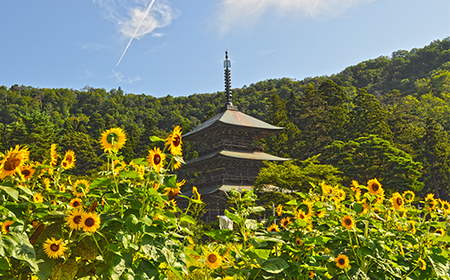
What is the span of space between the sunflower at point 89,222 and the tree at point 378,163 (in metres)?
23.7

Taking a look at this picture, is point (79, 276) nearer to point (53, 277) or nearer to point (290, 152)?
point (53, 277)

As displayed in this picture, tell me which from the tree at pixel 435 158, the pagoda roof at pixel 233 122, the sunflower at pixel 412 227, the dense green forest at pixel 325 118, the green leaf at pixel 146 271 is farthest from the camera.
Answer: the tree at pixel 435 158

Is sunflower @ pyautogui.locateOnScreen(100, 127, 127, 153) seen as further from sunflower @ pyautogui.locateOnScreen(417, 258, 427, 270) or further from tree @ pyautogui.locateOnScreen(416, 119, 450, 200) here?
tree @ pyautogui.locateOnScreen(416, 119, 450, 200)

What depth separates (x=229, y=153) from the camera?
19.6 meters

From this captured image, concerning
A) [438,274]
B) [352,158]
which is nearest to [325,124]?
[352,158]

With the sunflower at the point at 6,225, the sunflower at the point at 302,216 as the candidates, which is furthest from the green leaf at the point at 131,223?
the sunflower at the point at 302,216

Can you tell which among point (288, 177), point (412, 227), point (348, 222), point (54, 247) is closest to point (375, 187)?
point (348, 222)

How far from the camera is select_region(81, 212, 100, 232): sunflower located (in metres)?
1.79

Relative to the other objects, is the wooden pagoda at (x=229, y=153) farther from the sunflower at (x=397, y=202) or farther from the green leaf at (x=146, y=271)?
the green leaf at (x=146, y=271)

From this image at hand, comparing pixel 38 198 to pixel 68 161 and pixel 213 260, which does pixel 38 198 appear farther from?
pixel 213 260

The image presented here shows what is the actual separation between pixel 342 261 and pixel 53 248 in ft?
5.88

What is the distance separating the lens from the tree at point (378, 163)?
23.6 metres

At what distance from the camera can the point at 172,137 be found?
2.19 m

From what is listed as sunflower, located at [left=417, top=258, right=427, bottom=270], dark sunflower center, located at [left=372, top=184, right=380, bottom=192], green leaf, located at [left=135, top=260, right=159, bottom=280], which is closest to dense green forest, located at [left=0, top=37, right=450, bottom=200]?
green leaf, located at [left=135, top=260, right=159, bottom=280]
